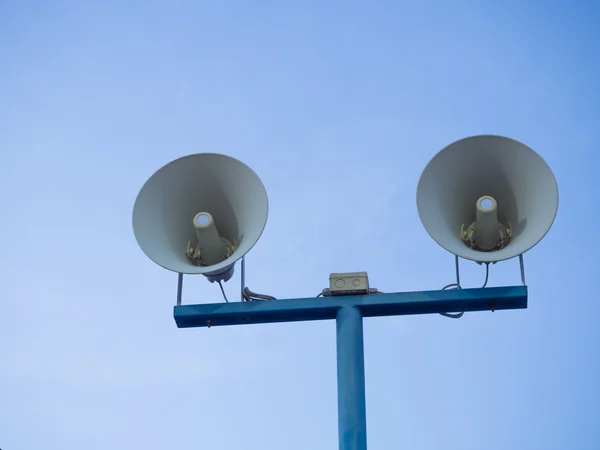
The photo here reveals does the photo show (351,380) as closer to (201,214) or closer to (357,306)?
(357,306)

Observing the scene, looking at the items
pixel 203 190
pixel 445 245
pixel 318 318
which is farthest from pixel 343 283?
pixel 203 190

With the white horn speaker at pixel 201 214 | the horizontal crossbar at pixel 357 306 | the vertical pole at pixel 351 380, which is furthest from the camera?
the white horn speaker at pixel 201 214

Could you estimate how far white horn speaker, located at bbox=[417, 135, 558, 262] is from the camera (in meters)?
6.68

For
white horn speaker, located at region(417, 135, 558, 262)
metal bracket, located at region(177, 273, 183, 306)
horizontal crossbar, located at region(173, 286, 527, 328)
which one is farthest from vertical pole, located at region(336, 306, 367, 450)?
metal bracket, located at region(177, 273, 183, 306)

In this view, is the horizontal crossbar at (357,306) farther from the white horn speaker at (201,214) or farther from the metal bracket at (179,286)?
the white horn speaker at (201,214)

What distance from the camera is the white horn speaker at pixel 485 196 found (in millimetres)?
6680

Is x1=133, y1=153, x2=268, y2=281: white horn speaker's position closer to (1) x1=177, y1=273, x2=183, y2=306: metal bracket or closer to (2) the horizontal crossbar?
(1) x1=177, y1=273, x2=183, y2=306: metal bracket

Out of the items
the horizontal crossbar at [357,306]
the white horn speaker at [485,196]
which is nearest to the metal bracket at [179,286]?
the horizontal crossbar at [357,306]

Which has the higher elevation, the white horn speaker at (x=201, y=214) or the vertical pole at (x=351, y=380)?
the white horn speaker at (x=201, y=214)

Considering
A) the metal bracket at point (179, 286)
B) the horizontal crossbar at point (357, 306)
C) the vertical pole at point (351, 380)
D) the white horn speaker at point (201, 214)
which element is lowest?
the vertical pole at point (351, 380)

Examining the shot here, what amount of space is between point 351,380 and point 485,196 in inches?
62.0

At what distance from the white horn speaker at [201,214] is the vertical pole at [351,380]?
81cm

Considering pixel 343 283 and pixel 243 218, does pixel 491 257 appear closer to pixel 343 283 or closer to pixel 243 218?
A: pixel 343 283

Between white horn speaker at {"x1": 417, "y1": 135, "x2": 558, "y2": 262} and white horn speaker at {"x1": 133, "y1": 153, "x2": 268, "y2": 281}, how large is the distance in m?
1.14
